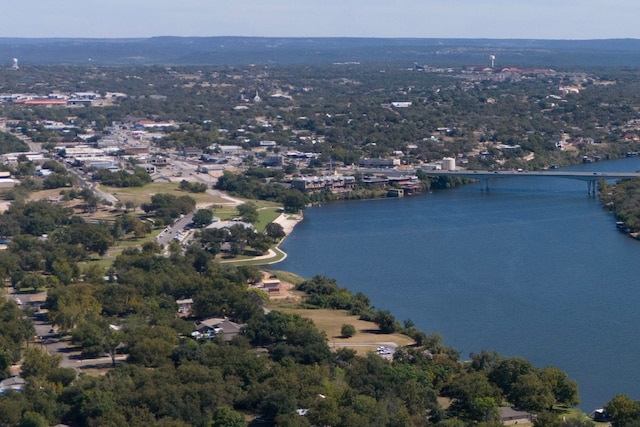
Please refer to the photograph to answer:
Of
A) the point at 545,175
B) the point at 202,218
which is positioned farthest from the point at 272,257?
the point at 545,175

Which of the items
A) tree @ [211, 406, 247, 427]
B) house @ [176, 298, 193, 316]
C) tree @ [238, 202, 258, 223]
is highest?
tree @ [211, 406, 247, 427]

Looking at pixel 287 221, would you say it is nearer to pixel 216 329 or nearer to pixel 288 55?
pixel 216 329

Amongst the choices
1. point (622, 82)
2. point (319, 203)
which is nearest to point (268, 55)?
point (622, 82)

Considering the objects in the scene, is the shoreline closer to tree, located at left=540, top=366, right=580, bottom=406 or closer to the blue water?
the blue water

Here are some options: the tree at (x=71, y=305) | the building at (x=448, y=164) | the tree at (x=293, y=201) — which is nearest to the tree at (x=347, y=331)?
the tree at (x=71, y=305)

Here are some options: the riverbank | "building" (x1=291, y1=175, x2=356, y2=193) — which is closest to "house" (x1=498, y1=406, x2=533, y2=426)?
the riverbank

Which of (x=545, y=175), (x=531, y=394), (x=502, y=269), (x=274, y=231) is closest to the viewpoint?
(x=531, y=394)

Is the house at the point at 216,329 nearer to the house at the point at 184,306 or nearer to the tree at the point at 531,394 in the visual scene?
the house at the point at 184,306
